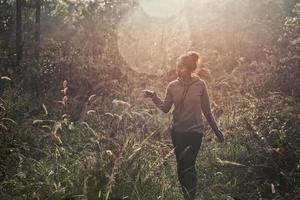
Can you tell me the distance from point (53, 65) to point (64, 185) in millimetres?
10842

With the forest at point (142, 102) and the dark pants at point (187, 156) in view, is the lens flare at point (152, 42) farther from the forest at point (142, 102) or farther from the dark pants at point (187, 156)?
the dark pants at point (187, 156)

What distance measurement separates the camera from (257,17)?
2411 cm

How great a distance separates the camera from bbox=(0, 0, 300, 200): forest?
18.2 ft

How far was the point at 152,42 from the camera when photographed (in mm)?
21562

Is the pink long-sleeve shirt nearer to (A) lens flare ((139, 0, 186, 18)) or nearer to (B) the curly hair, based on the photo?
(B) the curly hair

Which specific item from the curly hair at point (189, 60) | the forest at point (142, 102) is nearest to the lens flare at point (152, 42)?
the forest at point (142, 102)

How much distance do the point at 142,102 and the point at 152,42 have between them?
9250 mm

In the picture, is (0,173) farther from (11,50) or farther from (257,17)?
(257,17)

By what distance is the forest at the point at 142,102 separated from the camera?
219 inches

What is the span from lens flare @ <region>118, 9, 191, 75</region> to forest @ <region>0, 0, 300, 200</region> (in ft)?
0.29

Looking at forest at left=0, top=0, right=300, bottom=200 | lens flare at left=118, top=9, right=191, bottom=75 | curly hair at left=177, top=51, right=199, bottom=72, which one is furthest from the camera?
lens flare at left=118, top=9, right=191, bottom=75

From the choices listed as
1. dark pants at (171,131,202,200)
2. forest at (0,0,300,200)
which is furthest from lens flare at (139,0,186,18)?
dark pants at (171,131,202,200)

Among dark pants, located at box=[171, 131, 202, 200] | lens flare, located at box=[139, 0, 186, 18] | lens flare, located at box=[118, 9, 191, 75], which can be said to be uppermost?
lens flare, located at box=[139, 0, 186, 18]

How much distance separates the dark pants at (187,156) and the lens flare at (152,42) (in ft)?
32.7
